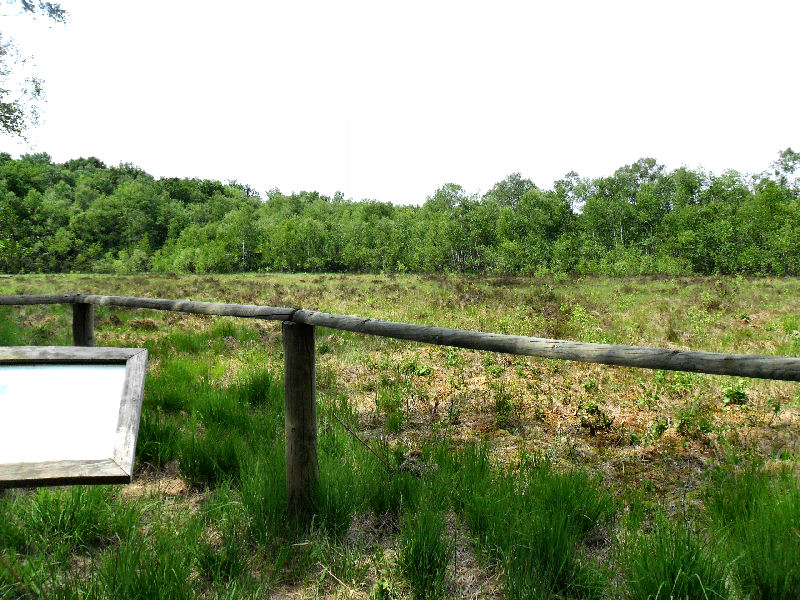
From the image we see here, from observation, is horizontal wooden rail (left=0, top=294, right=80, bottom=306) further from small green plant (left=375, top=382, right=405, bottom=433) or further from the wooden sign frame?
small green plant (left=375, top=382, right=405, bottom=433)

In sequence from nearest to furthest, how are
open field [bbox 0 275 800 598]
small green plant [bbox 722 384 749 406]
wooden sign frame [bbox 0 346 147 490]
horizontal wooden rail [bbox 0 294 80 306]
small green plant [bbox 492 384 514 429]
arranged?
wooden sign frame [bbox 0 346 147 490], open field [bbox 0 275 800 598], horizontal wooden rail [bbox 0 294 80 306], small green plant [bbox 492 384 514 429], small green plant [bbox 722 384 749 406]

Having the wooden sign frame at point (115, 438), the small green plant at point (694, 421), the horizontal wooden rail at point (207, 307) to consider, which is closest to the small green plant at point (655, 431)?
the small green plant at point (694, 421)

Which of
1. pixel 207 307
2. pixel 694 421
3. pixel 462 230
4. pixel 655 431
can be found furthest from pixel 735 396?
pixel 462 230

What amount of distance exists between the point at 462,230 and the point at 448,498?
159ft

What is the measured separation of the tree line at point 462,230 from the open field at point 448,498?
30.6ft

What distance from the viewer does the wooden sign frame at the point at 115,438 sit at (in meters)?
1.38

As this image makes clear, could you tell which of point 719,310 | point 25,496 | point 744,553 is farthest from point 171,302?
point 719,310

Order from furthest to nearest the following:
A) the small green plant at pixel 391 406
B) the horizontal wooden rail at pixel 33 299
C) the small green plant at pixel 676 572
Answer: the small green plant at pixel 391 406 → the horizontal wooden rail at pixel 33 299 → the small green plant at pixel 676 572

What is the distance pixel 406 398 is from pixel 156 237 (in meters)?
101

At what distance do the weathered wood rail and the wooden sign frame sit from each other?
82 cm

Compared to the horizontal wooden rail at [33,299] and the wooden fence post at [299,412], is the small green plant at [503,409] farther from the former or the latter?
the horizontal wooden rail at [33,299]

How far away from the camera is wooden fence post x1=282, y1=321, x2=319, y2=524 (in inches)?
106

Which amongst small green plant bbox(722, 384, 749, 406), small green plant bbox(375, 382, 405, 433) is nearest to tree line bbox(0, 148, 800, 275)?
small green plant bbox(375, 382, 405, 433)

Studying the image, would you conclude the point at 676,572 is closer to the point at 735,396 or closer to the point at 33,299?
the point at 735,396
